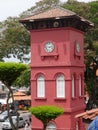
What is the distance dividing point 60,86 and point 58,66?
4.00ft

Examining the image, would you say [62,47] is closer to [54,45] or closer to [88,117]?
[54,45]

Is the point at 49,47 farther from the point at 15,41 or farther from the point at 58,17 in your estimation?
the point at 15,41

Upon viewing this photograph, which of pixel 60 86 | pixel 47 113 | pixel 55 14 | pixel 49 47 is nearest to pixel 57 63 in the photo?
pixel 49 47

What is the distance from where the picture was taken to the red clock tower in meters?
22.9

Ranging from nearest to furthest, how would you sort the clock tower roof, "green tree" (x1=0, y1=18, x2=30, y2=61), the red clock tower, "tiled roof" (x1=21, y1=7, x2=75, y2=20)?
the clock tower roof → "tiled roof" (x1=21, y1=7, x2=75, y2=20) → the red clock tower → "green tree" (x1=0, y1=18, x2=30, y2=61)

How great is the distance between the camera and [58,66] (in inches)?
914

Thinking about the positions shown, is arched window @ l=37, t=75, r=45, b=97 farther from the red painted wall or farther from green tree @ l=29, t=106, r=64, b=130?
green tree @ l=29, t=106, r=64, b=130

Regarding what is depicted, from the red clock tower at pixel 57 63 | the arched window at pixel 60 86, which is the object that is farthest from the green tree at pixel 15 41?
the arched window at pixel 60 86

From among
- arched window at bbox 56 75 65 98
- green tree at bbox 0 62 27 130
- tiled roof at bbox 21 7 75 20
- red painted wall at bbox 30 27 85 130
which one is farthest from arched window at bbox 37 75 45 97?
tiled roof at bbox 21 7 75 20

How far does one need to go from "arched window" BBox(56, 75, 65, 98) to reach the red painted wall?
7.6 inches

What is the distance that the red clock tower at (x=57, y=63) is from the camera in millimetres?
22891

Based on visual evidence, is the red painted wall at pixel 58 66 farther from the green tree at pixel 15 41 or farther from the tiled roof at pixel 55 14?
the green tree at pixel 15 41

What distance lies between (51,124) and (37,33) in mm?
5681

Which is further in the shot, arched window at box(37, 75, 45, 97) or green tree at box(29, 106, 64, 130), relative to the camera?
arched window at box(37, 75, 45, 97)
